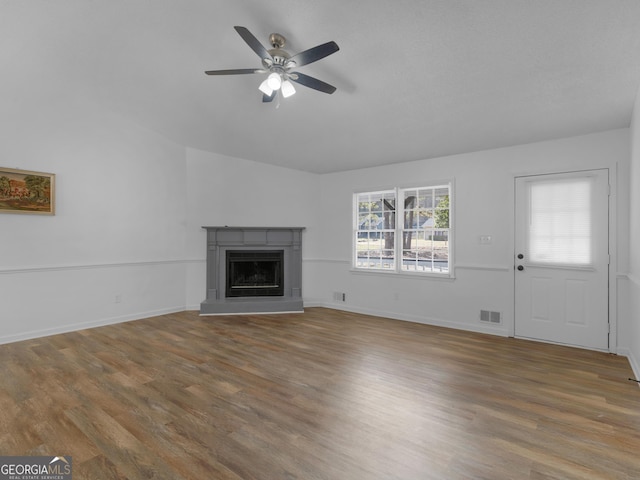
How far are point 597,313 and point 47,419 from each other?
5.54m

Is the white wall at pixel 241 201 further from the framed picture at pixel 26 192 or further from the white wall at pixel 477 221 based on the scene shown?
the framed picture at pixel 26 192

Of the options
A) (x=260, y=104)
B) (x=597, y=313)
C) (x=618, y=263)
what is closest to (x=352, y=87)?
(x=260, y=104)

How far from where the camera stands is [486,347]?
3.81 meters

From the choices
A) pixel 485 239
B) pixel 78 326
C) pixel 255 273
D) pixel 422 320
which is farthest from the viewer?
pixel 255 273

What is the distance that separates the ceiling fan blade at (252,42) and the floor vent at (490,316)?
425cm

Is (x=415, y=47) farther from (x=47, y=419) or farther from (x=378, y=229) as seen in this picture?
(x=47, y=419)

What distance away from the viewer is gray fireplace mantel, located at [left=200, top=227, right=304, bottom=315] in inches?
213

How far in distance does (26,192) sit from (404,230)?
5.38 m

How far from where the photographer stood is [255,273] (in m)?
6.03

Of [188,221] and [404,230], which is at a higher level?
[188,221]

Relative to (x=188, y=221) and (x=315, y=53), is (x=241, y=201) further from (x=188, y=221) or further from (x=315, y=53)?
(x=315, y=53)
